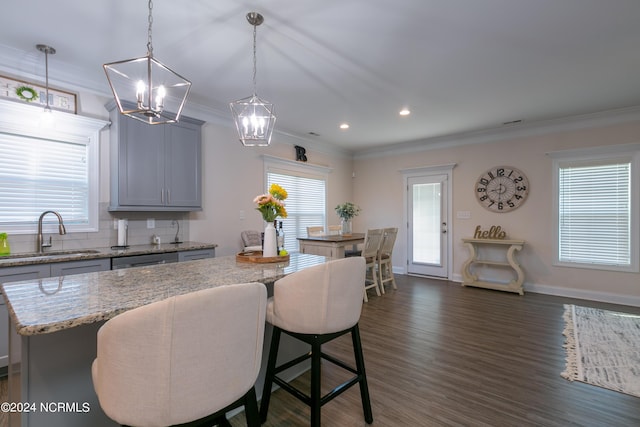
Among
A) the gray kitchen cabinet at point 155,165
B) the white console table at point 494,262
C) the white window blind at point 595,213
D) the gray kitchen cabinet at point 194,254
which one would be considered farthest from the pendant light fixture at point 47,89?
the white window blind at point 595,213

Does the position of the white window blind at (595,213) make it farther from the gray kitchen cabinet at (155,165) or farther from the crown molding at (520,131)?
the gray kitchen cabinet at (155,165)

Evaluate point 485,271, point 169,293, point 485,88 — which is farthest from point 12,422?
point 485,271

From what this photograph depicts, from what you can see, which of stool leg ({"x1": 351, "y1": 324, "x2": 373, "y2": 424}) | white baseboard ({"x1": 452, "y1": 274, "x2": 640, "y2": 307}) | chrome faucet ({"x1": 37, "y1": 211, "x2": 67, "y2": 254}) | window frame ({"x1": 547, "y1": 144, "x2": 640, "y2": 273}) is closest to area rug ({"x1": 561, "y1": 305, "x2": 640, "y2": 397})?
white baseboard ({"x1": 452, "y1": 274, "x2": 640, "y2": 307})

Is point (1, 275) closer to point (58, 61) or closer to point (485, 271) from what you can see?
point (58, 61)

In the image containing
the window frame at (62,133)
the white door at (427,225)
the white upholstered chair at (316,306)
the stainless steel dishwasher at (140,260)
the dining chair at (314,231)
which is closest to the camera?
the white upholstered chair at (316,306)

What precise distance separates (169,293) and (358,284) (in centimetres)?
96

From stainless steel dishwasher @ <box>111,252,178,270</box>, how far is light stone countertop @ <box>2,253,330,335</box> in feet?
3.98

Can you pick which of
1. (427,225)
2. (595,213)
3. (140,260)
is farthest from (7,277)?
(595,213)

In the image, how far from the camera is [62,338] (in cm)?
121

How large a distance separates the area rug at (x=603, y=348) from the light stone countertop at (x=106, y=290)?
8.17 ft

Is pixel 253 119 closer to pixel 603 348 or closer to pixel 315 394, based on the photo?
pixel 315 394

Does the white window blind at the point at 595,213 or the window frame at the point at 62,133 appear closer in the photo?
the window frame at the point at 62,133

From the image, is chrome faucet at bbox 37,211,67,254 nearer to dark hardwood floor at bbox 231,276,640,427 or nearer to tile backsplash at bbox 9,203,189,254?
tile backsplash at bbox 9,203,189,254

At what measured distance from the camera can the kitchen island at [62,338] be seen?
1.05 metres
